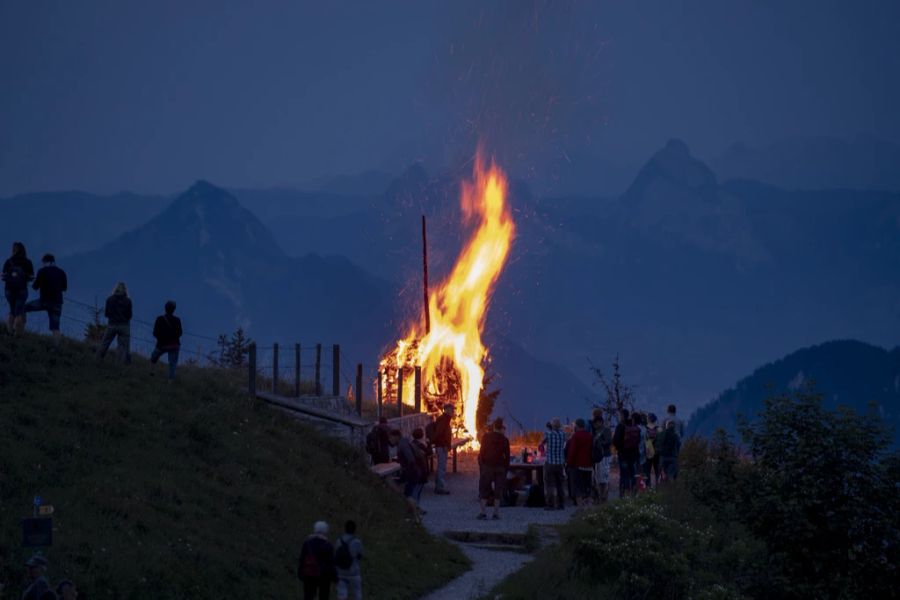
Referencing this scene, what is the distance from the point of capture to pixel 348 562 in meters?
14.7

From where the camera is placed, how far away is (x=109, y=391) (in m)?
21.8

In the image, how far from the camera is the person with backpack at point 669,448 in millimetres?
27375

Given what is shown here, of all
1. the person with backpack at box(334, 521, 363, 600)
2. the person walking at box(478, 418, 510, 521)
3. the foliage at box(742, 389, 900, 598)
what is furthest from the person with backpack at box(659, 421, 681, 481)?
the person with backpack at box(334, 521, 363, 600)

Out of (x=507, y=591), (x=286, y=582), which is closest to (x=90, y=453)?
(x=286, y=582)

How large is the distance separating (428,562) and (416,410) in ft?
59.3

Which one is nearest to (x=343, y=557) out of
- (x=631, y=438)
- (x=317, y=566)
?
(x=317, y=566)

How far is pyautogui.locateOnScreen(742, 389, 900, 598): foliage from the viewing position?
18.9 meters

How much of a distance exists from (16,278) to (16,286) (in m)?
0.17

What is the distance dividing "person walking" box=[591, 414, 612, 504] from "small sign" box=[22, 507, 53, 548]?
54.3 ft

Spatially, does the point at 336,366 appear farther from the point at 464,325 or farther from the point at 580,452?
the point at 464,325

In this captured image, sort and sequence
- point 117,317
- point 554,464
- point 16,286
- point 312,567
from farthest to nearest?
point 554,464 < point 117,317 < point 16,286 < point 312,567

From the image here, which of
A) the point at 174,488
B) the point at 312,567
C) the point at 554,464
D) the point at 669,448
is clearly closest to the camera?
the point at 312,567

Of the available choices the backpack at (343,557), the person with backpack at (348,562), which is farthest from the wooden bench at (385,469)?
the backpack at (343,557)

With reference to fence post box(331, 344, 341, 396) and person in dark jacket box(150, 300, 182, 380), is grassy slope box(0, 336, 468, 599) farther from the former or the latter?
fence post box(331, 344, 341, 396)
